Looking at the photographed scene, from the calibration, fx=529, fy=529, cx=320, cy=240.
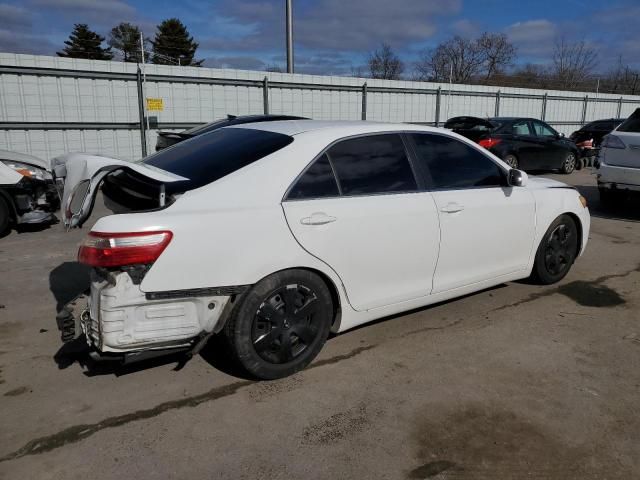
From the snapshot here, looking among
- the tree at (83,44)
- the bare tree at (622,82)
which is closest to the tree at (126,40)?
the tree at (83,44)

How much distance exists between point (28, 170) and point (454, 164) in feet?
19.0

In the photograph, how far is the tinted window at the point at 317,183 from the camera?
3.26m

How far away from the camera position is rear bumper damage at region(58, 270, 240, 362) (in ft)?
9.09

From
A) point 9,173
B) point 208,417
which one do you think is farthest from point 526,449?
point 9,173

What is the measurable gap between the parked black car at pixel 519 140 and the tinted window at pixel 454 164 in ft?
28.5

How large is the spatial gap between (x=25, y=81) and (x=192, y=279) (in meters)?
10.1

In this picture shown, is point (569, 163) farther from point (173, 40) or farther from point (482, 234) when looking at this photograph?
point (173, 40)

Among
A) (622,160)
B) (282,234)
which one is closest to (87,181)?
(282,234)

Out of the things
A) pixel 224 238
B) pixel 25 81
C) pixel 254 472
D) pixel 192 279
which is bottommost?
pixel 254 472

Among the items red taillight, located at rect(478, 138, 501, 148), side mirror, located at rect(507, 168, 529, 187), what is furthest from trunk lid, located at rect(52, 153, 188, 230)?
red taillight, located at rect(478, 138, 501, 148)

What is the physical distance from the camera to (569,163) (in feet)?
47.9

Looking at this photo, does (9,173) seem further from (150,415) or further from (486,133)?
(486,133)

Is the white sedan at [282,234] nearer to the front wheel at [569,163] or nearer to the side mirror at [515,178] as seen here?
the side mirror at [515,178]

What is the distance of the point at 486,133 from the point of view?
12820 mm
